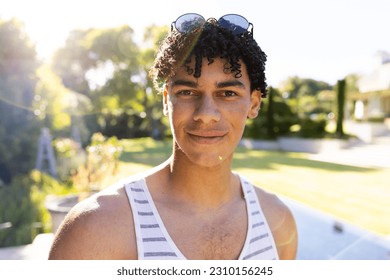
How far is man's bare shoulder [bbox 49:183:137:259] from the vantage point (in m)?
1.49

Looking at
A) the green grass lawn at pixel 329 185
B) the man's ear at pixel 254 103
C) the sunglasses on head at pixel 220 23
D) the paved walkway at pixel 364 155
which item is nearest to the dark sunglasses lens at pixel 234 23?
the sunglasses on head at pixel 220 23

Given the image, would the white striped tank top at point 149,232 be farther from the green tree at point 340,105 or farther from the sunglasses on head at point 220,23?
the green tree at point 340,105

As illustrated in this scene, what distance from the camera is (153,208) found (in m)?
1.57

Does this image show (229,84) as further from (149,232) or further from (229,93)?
(149,232)

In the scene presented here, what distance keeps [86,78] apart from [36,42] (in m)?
12.6

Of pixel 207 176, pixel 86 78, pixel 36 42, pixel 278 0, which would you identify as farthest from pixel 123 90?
pixel 207 176

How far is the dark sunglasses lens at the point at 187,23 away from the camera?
1.62 meters

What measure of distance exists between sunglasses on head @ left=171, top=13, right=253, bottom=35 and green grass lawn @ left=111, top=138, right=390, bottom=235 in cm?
505

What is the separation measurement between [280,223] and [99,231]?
0.85 metres

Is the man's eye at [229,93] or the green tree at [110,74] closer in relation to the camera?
the man's eye at [229,93]

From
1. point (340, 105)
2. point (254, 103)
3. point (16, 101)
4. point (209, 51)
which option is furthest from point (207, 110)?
point (340, 105)

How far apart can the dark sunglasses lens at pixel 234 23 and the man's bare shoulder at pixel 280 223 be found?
76cm

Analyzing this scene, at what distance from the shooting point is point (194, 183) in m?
1.81

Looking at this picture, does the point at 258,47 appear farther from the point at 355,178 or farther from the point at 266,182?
the point at 355,178
